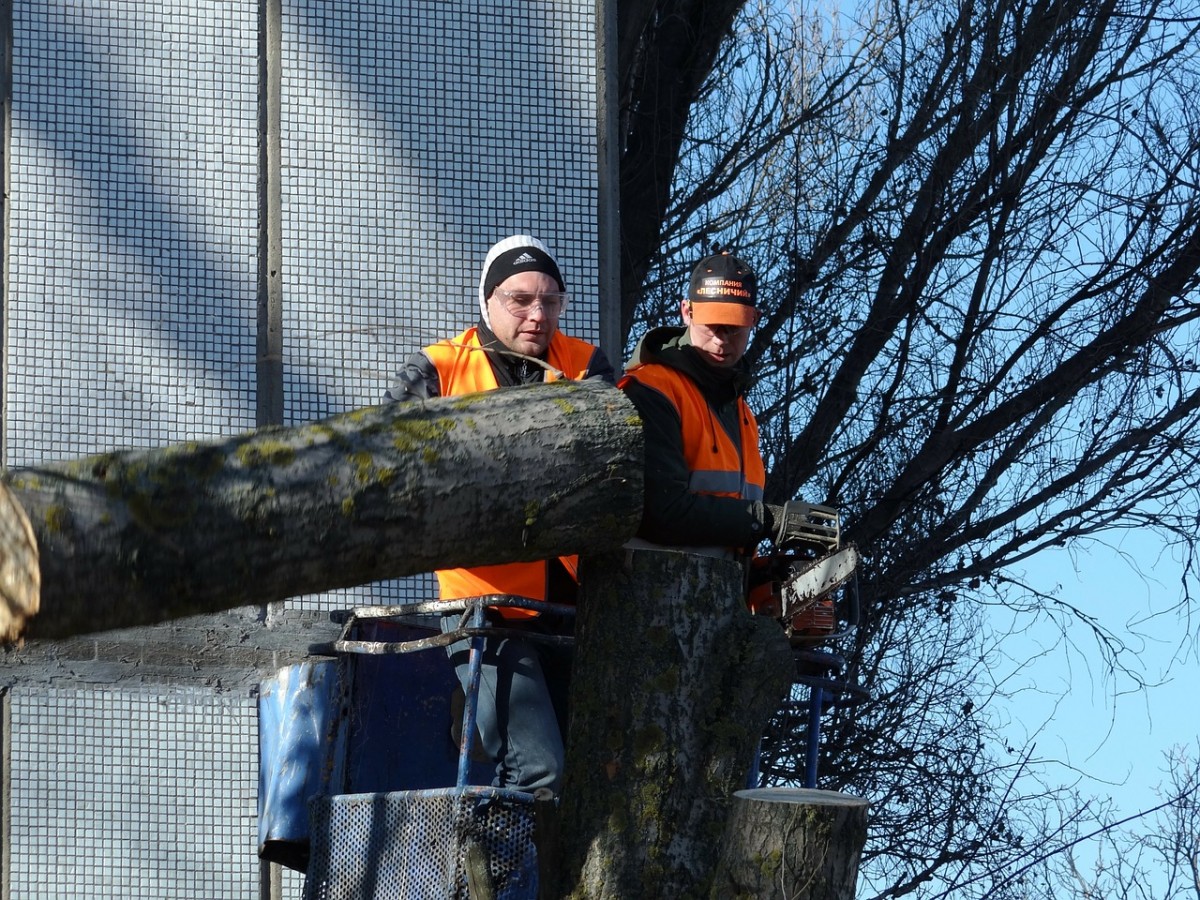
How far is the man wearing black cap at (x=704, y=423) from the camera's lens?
419 centimetres

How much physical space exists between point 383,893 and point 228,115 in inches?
124

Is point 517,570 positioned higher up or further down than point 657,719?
higher up

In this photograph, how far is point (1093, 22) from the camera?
377 inches

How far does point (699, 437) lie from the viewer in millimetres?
4504

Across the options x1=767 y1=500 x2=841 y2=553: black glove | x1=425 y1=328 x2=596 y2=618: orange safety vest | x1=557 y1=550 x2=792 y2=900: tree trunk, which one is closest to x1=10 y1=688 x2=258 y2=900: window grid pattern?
x1=425 y1=328 x2=596 y2=618: orange safety vest

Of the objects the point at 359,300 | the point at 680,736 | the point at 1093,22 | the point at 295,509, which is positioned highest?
the point at 1093,22

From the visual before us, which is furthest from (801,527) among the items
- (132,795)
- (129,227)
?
(129,227)

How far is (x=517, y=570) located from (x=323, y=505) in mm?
1148

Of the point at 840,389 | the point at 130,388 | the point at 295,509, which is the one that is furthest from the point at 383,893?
the point at 840,389

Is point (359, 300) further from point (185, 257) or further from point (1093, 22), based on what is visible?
point (1093, 22)

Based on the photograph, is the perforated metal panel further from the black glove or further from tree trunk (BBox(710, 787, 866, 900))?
the black glove

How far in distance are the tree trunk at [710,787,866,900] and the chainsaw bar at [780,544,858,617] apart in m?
0.77

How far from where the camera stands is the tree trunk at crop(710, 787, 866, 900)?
3.43 m

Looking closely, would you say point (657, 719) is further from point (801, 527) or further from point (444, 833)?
point (801, 527)
